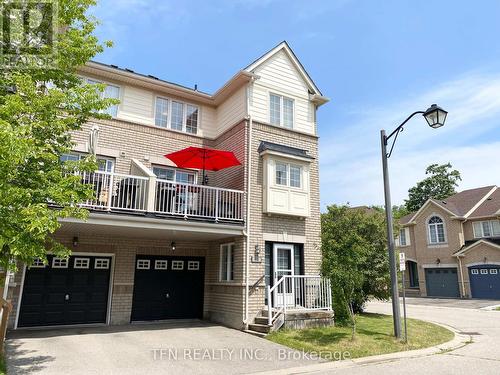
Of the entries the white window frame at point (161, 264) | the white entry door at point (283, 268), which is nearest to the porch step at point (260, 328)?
the white entry door at point (283, 268)

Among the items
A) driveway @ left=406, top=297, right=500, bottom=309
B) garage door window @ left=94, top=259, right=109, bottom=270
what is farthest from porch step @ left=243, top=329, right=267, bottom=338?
driveway @ left=406, top=297, right=500, bottom=309

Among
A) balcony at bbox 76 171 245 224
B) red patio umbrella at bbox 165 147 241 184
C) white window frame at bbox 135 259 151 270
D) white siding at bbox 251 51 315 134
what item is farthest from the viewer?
white siding at bbox 251 51 315 134

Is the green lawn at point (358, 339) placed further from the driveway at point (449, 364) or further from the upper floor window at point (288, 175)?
the upper floor window at point (288, 175)

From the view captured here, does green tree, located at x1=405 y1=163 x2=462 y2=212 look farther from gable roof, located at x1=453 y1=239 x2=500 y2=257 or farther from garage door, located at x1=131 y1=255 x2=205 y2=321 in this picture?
garage door, located at x1=131 y1=255 x2=205 y2=321

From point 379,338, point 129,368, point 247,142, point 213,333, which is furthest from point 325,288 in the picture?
point 129,368

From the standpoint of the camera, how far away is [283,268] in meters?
13.7

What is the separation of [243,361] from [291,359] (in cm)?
116

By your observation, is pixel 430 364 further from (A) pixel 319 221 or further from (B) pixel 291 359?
(A) pixel 319 221

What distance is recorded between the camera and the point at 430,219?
32.8m

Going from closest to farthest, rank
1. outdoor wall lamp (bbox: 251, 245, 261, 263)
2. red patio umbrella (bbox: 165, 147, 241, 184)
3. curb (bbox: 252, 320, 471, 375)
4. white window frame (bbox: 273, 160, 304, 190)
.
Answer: curb (bbox: 252, 320, 471, 375)
red patio umbrella (bbox: 165, 147, 241, 184)
outdoor wall lamp (bbox: 251, 245, 261, 263)
white window frame (bbox: 273, 160, 304, 190)

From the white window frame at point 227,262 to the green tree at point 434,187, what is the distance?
45760 millimetres

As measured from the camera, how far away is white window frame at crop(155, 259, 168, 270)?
14.0 metres

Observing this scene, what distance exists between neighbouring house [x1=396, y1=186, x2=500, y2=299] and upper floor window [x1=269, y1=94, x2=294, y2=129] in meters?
19.6

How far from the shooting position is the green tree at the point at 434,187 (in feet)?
170
